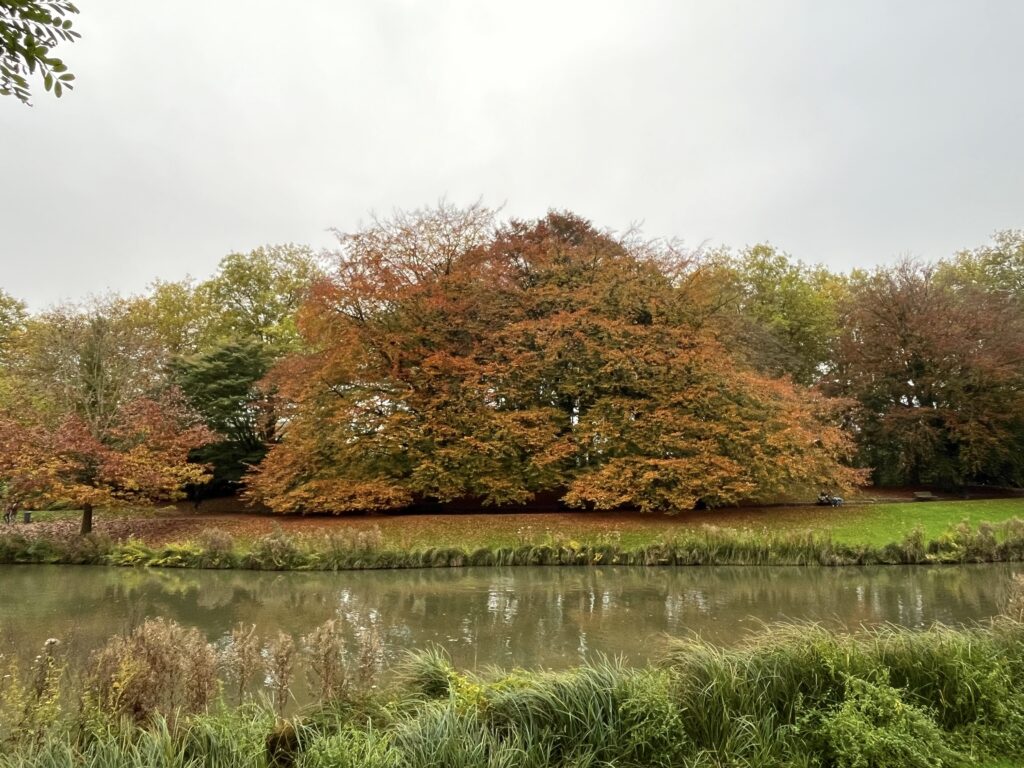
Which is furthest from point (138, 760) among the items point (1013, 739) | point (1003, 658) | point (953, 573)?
point (953, 573)

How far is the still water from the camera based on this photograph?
8.99 m

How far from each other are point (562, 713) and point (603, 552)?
1191cm

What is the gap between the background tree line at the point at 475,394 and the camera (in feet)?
66.2

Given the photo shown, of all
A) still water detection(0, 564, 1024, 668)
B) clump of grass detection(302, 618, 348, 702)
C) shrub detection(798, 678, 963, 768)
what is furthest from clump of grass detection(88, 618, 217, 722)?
shrub detection(798, 678, 963, 768)

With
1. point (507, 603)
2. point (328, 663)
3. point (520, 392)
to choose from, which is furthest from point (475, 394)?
point (328, 663)

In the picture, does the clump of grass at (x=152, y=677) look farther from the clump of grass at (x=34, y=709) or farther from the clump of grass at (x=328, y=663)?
the clump of grass at (x=328, y=663)

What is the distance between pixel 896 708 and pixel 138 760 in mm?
5122

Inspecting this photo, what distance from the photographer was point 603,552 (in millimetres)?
16250

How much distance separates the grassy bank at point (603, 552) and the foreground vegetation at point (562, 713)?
10.4 m

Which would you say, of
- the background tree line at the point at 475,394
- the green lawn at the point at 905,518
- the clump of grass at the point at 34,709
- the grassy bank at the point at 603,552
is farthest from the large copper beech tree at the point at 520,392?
the clump of grass at the point at 34,709

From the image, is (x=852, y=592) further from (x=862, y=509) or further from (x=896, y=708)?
(x=862, y=509)

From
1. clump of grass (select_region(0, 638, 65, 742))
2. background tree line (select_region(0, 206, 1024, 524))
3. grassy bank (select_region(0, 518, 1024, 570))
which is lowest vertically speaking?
grassy bank (select_region(0, 518, 1024, 570))

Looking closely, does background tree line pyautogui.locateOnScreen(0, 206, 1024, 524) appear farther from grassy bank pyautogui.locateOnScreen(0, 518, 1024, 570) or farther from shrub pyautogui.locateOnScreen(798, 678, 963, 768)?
shrub pyautogui.locateOnScreen(798, 678, 963, 768)

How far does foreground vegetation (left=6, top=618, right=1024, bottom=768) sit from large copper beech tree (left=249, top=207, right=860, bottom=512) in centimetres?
1458
